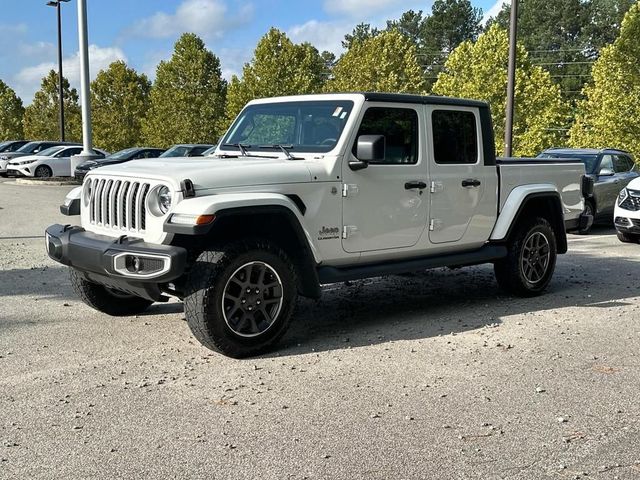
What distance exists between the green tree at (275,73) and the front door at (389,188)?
29.9 metres

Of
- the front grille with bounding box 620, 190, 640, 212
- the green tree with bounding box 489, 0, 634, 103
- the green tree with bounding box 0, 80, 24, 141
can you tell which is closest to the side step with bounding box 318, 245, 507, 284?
the front grille with bounding box 620, 190, 640, 212

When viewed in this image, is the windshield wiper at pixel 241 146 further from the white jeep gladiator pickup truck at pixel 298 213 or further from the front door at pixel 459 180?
the front door at pixel 459 180

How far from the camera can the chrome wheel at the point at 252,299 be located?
16.9ft

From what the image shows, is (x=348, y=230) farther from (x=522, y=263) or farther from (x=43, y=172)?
(x=43, y=172)

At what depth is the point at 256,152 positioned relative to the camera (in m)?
6.22

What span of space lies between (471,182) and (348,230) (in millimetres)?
1665

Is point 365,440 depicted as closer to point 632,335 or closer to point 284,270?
point 284,270

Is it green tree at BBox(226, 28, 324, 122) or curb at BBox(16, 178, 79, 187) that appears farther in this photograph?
green tree at BBox(226, 28, 324, 122)

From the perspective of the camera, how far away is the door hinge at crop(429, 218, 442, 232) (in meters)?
6.47

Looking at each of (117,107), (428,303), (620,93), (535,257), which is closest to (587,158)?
(535,257)

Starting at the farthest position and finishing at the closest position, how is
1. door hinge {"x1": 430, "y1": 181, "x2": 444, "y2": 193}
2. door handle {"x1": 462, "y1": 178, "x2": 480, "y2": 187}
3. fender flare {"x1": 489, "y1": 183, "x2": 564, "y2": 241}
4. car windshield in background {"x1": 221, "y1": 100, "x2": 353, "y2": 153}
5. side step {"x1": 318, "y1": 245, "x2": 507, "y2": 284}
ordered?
fender flare {"x1": 489, "y1": 183, "x2": 564, "y2": 241}, door handle {"x1": 462, "y1": 178, "x2": 480, "y2": 187}, door hinge {"x1": 430, "y1": 181, "x2": 444, "y2": 193}, car windshield in background {"x1": 221, "y1": 100, "x2": 353, "y2": 153}, side step {"x1": 318, "y1": 245, "x2": 507, "y2": 284}

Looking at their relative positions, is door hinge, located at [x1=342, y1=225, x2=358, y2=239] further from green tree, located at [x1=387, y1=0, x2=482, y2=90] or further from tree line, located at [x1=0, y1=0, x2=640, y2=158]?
green tree, located at [x1=387, y1=0, x2=482, y2=90]

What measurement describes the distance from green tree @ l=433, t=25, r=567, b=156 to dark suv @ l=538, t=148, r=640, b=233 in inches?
643

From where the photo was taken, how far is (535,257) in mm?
7562
